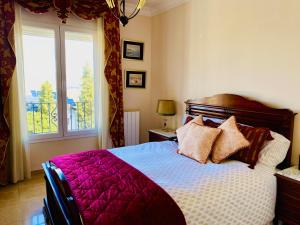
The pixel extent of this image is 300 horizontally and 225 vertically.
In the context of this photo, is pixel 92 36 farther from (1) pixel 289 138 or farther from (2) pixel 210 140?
(1) pixel 289 138

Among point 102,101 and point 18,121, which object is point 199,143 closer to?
point 102,101

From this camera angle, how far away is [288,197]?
6.63 feet

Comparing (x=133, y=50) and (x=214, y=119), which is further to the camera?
(x=133, y=50)

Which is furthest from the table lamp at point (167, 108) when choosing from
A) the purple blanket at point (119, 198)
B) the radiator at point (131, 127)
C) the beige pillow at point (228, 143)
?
the purple blanket at point (119, 198)

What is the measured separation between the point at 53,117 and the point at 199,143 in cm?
237

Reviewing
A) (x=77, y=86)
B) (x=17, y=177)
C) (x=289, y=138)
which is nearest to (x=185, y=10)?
(x=77, y=86)

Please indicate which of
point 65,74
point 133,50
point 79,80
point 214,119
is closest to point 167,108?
point 214,119

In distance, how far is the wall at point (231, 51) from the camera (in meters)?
2.38

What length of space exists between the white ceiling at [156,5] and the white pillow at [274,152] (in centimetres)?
246

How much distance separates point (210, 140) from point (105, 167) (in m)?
1.07

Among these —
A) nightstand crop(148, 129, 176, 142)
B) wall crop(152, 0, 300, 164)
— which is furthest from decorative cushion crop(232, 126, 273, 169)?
nightstand crop(148, 129, 176, 142)

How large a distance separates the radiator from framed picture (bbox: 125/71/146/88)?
1.68ft

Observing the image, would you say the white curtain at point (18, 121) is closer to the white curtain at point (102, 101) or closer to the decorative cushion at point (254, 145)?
the white curtain at point (102, 101)

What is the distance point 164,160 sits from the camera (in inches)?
92.0
